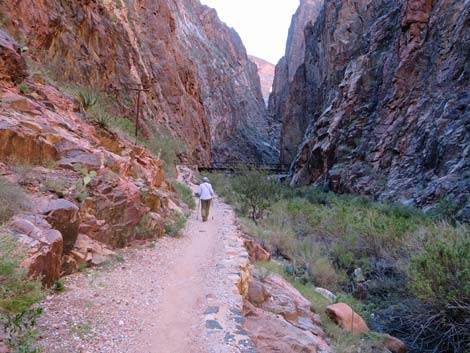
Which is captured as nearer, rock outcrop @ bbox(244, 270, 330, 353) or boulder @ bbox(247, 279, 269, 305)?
rock outcrop @ bbox(244, 270, 330, 353)

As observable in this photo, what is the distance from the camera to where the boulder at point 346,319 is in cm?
663

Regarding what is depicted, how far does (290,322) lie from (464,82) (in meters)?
17.1

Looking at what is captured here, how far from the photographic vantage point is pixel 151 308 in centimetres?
464

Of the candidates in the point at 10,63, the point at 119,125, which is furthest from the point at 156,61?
the point at 10,63

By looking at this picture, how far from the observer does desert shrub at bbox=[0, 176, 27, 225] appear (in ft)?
14.5

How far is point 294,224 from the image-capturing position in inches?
604

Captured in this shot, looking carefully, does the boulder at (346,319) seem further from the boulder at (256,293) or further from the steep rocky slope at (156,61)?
the steep rocky slope at (156,61)

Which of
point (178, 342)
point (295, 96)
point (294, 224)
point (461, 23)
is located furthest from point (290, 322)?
point (295, 96)

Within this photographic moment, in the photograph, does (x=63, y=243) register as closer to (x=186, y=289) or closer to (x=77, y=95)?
(x=186, y=289)

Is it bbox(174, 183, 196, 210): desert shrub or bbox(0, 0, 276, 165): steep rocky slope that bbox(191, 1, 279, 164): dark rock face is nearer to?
bbox(0, 0, 276, 165): steep rocky slope

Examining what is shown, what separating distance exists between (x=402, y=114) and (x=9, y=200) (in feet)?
72.8

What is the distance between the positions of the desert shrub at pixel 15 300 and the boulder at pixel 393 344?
5.37 metres

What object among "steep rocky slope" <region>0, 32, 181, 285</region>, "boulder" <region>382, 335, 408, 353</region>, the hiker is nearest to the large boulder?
"steep rocky slope" <region>0, 32, 181, 285</region>

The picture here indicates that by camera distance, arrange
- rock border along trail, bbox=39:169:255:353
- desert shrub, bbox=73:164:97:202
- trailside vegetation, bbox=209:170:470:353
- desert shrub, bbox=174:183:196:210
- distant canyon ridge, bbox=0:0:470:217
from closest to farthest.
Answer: rock border along trail, bbox=39:169:255:353
desert shrub, bbox=73:164:97:202
trailside vegetation, bbox=209:170:470:353
desert shrub, bbox=174:183:196:210
distant canyon ridge, bbox=0:0:470:217
